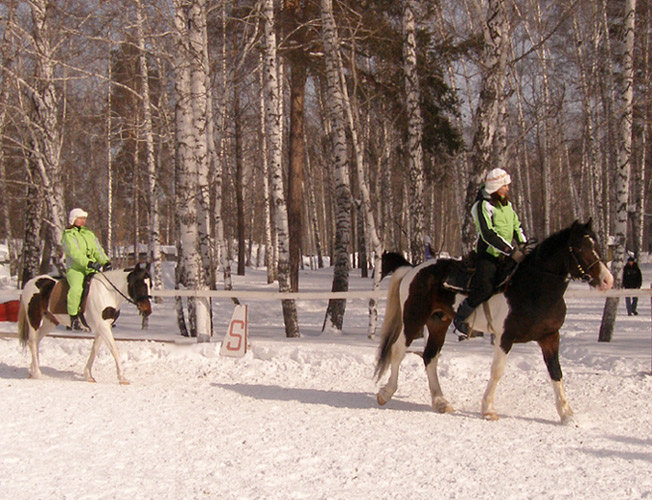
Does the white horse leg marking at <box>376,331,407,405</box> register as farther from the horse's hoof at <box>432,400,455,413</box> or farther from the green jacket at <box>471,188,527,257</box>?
the green jacket at <box>471,188,527,257</box>

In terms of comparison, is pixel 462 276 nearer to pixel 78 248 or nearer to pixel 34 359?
pixel 78 248

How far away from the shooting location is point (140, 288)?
8.84 metres

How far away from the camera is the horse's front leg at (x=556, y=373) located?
245 inches

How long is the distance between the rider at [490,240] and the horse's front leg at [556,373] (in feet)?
2.52

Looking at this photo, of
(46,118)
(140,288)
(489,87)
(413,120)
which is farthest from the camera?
(46,118)

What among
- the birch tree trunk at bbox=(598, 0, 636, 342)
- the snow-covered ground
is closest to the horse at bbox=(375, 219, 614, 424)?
the snow-covered ground

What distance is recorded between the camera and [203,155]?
453 inches

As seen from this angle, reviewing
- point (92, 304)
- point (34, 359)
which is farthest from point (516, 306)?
point (34, 359)

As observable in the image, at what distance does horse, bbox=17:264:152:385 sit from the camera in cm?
882

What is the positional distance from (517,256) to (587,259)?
0.68m

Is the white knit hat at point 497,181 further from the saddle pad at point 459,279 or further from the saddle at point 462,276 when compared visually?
the saddle pad at point 459,279

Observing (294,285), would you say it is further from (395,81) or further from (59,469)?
(59,469)

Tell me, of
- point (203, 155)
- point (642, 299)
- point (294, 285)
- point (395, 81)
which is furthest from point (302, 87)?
point (642, 299)

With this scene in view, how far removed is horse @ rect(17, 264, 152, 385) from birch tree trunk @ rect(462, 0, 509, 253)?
5.58 m
